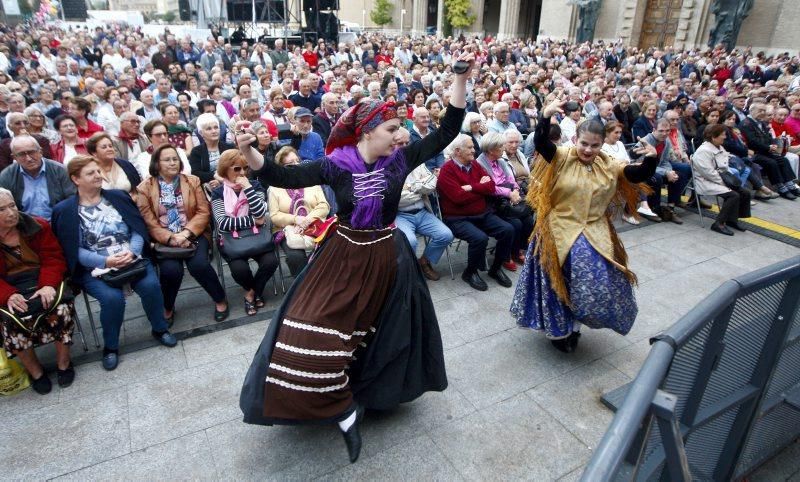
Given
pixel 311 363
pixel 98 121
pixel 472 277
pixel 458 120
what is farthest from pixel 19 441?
pixel 98 121

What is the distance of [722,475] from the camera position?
8.07ft

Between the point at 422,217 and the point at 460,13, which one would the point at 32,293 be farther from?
the point at 460,13

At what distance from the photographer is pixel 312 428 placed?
3.12 metres

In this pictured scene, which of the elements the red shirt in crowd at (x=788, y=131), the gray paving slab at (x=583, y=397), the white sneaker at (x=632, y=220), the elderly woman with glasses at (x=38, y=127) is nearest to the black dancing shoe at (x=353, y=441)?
the gray paving slab at (x=583, y=397)

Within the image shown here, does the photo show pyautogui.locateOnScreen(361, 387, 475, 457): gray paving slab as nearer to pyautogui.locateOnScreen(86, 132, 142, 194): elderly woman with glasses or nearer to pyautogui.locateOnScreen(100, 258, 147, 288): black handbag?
pyautogui.locateOnScreen(100, 258, 147, 288): black handbag

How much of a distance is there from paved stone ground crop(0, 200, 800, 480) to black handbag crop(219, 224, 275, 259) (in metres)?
0.56

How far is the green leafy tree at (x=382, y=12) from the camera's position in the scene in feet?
163

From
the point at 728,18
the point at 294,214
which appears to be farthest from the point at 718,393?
the point at 728,18

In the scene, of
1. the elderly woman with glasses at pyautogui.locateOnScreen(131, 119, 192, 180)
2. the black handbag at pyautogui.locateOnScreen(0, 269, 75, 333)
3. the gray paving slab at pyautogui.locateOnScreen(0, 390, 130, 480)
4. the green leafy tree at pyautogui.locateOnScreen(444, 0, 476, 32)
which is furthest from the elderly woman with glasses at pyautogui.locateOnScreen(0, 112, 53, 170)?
the green leafy tree at pyautogui.locateOnScreen(444, 0, 476, 32)

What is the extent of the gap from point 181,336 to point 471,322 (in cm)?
247

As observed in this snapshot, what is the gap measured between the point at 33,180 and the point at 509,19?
36796 millimetres

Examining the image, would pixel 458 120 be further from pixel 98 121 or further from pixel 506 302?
pixel 98 121

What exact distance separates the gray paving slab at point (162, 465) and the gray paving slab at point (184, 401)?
10cm

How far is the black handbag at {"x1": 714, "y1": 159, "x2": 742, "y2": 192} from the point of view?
691 cm
